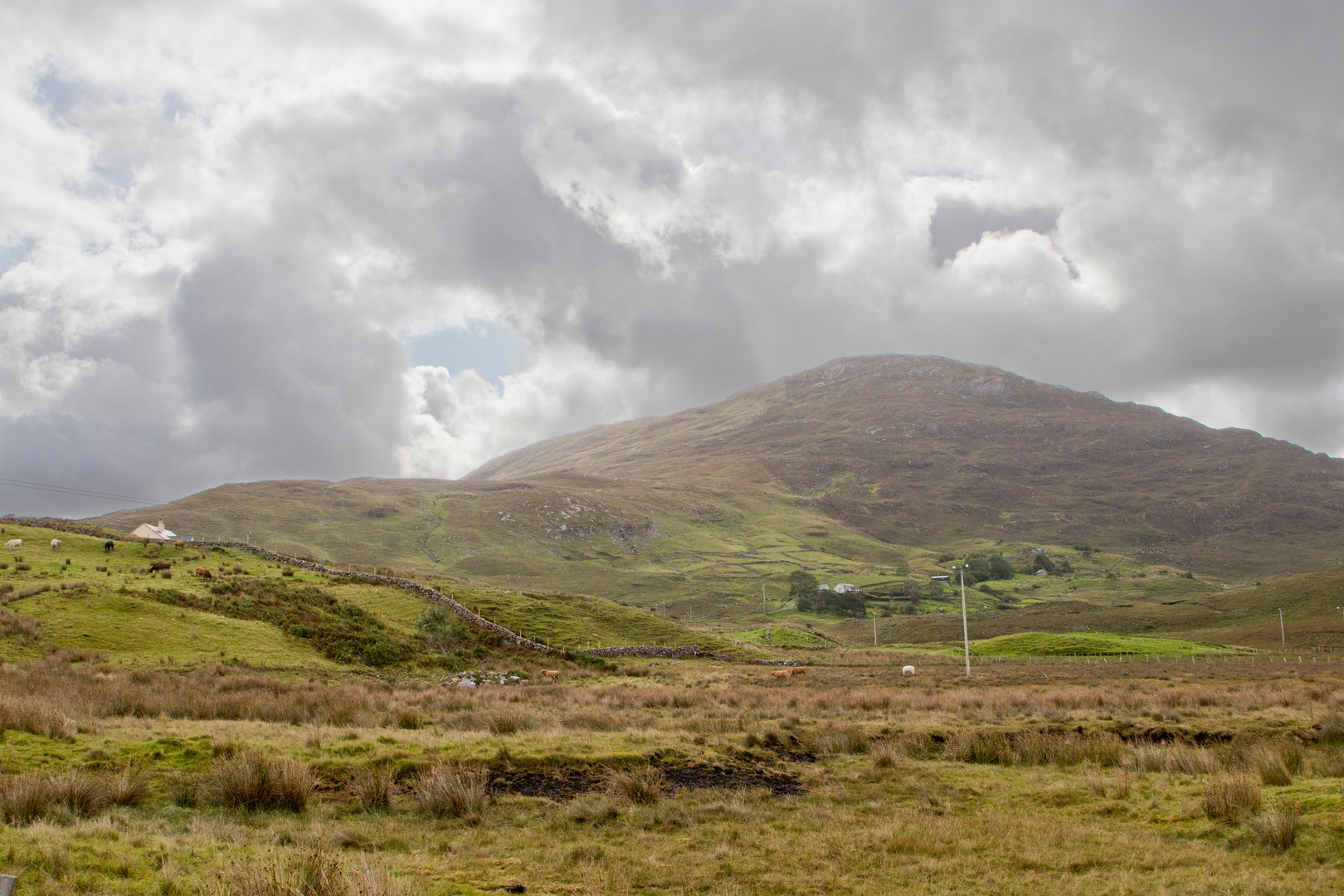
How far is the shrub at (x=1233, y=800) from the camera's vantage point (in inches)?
454

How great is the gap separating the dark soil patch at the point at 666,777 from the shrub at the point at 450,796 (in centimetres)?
113

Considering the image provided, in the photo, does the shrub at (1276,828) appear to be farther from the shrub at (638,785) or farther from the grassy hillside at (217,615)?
the grassy hillside at (217,615)

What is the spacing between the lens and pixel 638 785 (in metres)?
13.5

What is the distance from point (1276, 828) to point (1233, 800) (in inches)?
59.3

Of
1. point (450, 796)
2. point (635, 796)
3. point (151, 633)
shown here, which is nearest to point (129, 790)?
point (450, 796)

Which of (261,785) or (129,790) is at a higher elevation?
(129,790)

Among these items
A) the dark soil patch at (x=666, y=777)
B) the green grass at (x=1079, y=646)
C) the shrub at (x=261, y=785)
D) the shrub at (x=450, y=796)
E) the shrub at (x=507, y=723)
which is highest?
the shrub at (x=261, y=785)

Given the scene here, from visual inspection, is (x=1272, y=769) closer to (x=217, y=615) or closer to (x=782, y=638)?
(x=217, y=615)

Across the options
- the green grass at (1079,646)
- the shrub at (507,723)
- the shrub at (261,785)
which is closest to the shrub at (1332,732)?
the shrub at (507,723)

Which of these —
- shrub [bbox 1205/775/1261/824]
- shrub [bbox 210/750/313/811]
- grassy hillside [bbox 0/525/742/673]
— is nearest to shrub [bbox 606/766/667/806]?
shrub [bbox 210/750/313/811]

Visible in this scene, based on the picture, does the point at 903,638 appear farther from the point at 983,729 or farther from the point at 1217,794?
the point at 1217,794

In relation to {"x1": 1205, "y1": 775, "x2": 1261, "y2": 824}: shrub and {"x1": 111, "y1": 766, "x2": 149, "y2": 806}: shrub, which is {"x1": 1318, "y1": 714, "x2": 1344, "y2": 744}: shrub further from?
{"x1": 111, "y1": 766, "x2": 149, "y2": 806}: shrub

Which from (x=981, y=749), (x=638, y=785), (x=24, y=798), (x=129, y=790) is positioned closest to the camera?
(x=24, y=798)

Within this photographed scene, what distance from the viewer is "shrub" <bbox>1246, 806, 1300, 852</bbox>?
10250 millimetres
